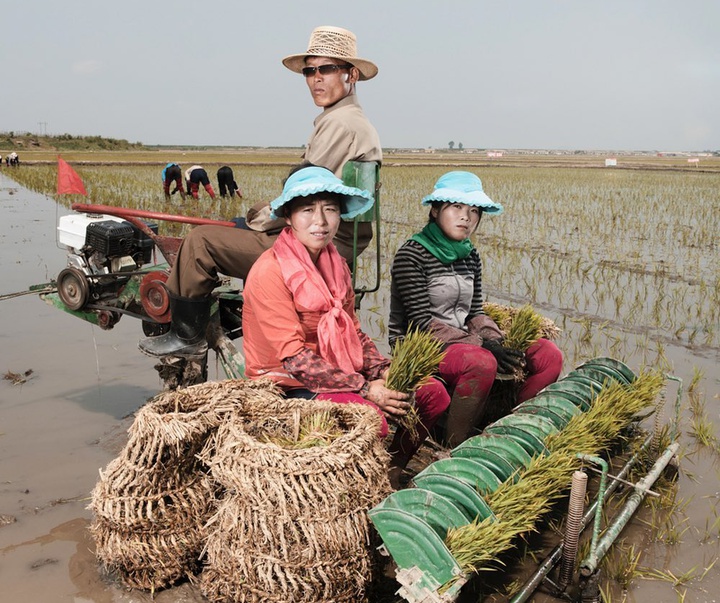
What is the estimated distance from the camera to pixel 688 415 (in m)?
4.21

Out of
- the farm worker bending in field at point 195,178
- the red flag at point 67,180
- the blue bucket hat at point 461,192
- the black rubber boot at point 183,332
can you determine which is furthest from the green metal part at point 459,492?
the farm worker bending in field at point 195,178

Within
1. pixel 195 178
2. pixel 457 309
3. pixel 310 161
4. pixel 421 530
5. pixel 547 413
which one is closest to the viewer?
pixel 421 530

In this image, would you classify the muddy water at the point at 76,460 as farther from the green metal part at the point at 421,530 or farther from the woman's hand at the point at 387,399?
the woman's hand at the point at 387,399

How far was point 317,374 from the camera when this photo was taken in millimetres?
2516

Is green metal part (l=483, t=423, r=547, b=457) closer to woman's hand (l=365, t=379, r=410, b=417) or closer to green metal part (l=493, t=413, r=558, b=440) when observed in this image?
green metal part (l=493, t=413, r=558, b=440)

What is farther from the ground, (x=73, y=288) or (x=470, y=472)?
(x=73, y=288)

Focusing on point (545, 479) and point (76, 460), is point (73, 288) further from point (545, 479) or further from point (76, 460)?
point (545, 479)

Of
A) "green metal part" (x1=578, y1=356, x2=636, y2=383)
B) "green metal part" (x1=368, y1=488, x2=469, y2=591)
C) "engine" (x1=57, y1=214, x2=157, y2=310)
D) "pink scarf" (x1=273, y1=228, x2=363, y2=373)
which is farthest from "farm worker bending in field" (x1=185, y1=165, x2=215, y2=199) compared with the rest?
"green metal part" (x1=368, y1=488, x2=469, y2=591)

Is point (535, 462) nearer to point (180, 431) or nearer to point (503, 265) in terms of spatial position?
point (180, 431)

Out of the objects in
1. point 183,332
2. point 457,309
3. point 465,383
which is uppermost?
point 457,309

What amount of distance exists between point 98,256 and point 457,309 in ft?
7.20

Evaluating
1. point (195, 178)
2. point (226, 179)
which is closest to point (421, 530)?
point (195, 178)

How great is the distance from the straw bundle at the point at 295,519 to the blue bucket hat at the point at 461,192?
55.9 inches

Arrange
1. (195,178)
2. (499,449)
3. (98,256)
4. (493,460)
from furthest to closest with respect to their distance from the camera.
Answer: (195,178) < (98,256) < (499,449) < (493,460)
